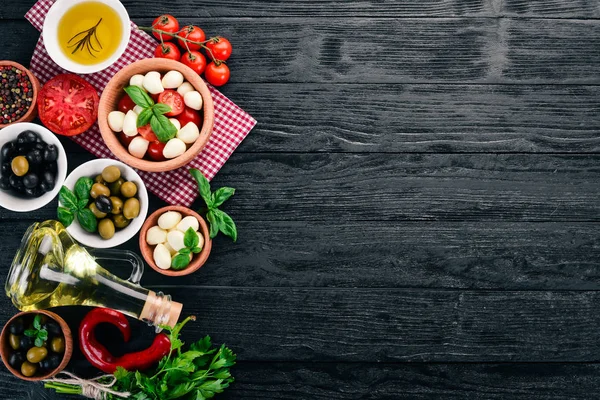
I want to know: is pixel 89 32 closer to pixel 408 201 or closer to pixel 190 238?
pixel 190 238

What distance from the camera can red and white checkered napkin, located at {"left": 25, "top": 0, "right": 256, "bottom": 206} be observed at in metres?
1.45

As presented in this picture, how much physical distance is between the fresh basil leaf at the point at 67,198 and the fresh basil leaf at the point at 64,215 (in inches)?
0.5

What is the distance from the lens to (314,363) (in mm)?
1496

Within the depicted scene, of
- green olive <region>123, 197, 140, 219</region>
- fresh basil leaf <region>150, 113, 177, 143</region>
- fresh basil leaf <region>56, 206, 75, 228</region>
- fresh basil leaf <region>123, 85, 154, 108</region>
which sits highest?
fresh basil leaf <region>123, 85, 154, 108</region>

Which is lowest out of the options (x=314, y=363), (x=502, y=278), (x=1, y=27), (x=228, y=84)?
(x=314, y=363)

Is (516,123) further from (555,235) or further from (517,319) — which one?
(517,319)

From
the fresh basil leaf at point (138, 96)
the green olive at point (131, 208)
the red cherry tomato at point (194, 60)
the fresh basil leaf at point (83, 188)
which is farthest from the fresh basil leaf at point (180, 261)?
the red cherry tomato at point (194, 60)

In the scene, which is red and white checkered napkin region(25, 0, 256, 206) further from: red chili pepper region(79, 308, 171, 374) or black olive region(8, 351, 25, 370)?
black olive region(8, 351, 25, 370)

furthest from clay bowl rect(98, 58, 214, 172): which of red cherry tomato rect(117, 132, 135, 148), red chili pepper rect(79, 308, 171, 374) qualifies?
red chili pepper rect(79, 308, 171, 374)

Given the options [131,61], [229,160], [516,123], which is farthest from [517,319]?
[131,61]

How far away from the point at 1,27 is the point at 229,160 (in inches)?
26.4

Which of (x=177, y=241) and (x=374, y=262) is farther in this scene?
(x=374, y=262)

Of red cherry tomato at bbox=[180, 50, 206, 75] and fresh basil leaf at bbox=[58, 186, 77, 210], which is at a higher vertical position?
red cherry tomato at bbox=[180, 50, 206, 75]

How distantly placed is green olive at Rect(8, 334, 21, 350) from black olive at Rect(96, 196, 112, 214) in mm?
356
